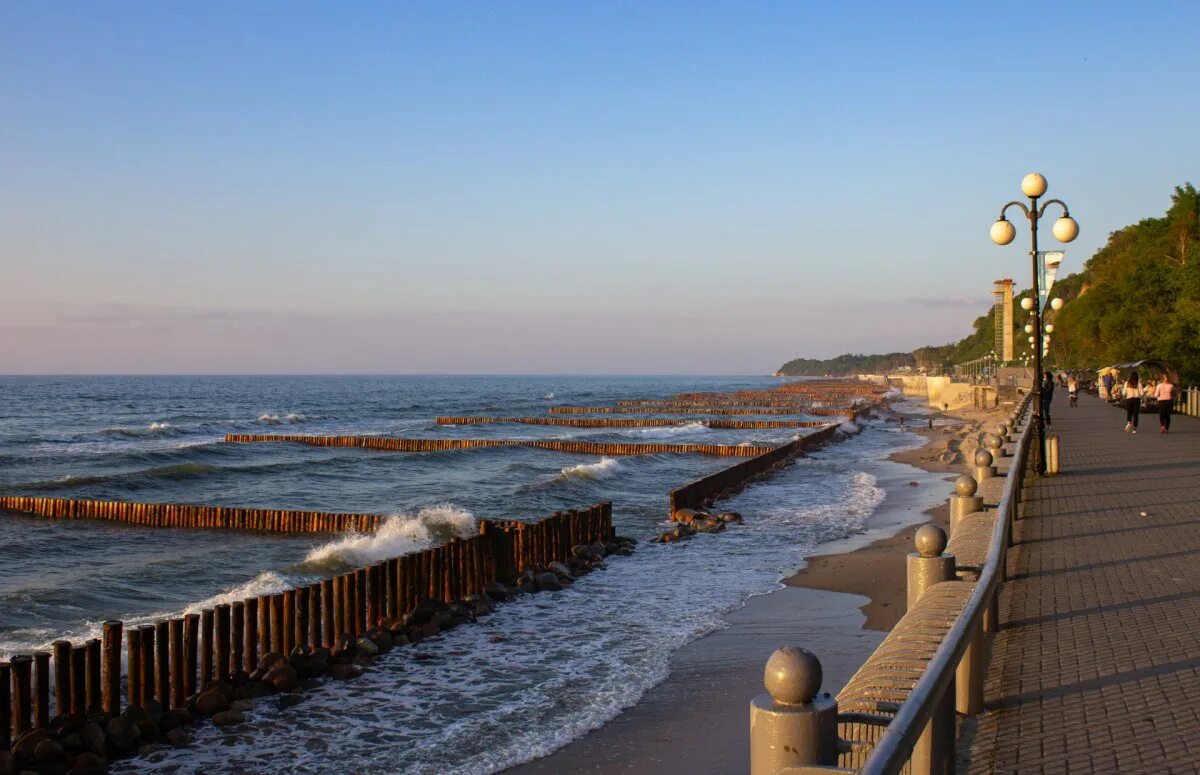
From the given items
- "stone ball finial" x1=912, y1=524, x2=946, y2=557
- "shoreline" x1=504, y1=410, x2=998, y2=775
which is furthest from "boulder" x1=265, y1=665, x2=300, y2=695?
"stone ball finial" x1=912, y1=524, x2=946, y2=557

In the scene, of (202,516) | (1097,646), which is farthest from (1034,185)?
(202,516)

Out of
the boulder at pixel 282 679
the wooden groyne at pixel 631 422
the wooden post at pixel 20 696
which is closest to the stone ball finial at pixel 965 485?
the boulder at pixel 282 679

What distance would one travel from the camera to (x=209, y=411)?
95.1m

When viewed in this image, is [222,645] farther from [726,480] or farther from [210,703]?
[726,480]

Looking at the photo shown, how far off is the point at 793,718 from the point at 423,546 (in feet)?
59.7

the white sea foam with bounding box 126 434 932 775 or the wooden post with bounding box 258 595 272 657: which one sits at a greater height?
the wooden post with bounding box 258 595 272 657

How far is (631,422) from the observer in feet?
244

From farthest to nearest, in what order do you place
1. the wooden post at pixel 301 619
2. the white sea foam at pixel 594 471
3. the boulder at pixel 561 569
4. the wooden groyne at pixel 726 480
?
1. the white sea foam at pixel 594 471
2. the wooden groyne at pixel 726 480
3. the boulder at pixel 561 569
4. the wooden post at pixel 301 619

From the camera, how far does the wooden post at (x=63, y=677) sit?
934 centimetres

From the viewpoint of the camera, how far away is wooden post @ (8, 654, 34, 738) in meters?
8.93

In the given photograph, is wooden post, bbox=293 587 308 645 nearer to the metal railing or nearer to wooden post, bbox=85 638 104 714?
wooden post, bbox=85 638 104 714

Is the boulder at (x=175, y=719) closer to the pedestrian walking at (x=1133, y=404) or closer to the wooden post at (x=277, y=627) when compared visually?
the wooden post at (x=277, y=627)

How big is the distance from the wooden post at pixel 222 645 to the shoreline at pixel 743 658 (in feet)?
13.2

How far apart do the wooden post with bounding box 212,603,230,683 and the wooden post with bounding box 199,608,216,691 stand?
75 mm
